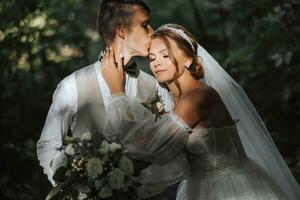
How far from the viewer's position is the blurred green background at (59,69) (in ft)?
21.1

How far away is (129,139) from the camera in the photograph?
338 centimetres

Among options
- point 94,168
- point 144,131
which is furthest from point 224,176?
point 94,168

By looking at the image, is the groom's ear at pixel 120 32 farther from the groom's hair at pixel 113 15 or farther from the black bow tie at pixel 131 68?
the black bow tie at pixel 131 68

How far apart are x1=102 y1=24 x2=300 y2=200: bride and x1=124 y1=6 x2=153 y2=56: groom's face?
113mm

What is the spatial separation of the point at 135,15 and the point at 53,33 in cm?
401

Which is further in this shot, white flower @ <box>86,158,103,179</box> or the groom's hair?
the groom's hair

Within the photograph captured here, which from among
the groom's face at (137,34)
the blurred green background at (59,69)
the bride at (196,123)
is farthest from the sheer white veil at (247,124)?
the blurred green background at (59,69)

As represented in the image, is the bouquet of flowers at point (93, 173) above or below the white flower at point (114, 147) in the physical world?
below

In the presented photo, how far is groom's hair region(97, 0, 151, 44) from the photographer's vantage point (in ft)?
12.1

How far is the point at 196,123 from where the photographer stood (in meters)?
3.37

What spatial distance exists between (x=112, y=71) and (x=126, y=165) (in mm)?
675

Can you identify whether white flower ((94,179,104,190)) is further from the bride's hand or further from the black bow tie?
the black bow tie

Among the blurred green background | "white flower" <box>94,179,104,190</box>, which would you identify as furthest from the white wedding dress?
the blurred green background

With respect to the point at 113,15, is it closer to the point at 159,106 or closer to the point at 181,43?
the point at 181,43
